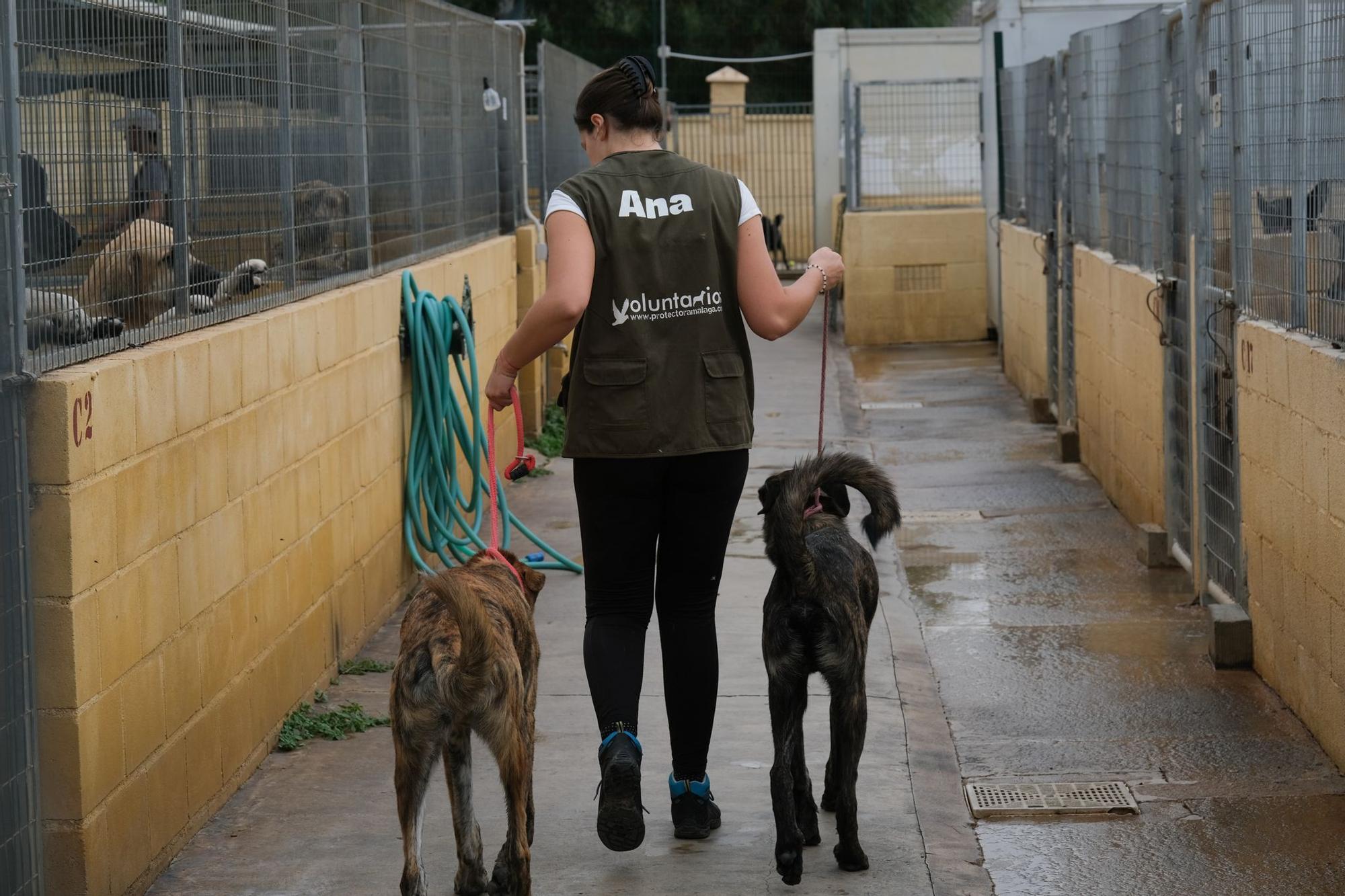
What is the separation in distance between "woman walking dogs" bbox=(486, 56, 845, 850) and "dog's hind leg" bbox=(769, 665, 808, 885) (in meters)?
0.30

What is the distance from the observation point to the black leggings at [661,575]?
4434 millimetres

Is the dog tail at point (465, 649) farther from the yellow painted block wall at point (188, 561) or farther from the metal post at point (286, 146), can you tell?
the metal post at point (286, 146)

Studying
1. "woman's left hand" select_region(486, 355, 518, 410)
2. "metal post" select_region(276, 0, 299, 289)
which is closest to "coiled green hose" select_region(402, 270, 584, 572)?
"metal post" select_region(276, 0, 299, 289)

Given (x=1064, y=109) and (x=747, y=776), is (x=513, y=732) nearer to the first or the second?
(x=747, y=776)

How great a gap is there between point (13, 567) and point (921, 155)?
1834 cm

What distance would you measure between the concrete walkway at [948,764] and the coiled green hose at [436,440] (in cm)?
59

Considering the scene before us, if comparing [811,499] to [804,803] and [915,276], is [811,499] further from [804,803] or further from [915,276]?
[915,276]

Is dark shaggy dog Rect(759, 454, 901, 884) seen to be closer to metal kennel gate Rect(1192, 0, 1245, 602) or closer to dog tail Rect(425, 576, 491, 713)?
dog tail Rect(425, 576, 491, 713)

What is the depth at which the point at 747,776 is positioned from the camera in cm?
520

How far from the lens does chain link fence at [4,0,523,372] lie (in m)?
4.05

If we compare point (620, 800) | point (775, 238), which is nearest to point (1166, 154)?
point (620, 800)

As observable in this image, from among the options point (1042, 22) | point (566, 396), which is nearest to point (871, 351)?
point (1042, 22)

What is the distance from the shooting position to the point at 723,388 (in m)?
4.40

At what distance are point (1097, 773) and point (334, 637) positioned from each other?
285cm
